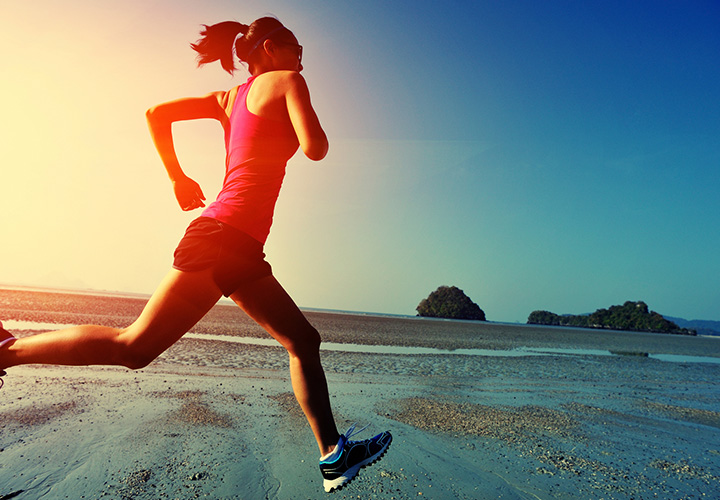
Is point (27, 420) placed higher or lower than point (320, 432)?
lower

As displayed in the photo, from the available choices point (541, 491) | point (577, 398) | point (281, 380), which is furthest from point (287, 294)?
point (577, 398)

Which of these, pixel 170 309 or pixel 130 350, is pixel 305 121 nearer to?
pixel 170 309

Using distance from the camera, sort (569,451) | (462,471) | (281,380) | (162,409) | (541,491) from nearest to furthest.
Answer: (541,491) < (462,471) < (569,451) < (162,409) < (281,380)

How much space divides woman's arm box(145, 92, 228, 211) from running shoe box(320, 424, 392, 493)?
1.61 meters

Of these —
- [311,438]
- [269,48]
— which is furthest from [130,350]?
[311,438]

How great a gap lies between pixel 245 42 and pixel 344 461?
2.42 meters

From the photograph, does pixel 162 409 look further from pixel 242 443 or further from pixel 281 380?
pixel 281 380

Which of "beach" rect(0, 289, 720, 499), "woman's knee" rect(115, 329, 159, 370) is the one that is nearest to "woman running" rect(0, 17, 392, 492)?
"woman's knee" rect(115, 329, 159, 370)

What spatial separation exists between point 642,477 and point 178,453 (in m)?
3.89

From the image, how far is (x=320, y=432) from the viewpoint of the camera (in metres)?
2.38

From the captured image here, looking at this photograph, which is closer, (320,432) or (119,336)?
(119,336)

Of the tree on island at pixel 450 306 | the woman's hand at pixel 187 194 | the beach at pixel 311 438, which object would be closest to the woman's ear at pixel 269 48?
the woman's hand at pixel 187 194

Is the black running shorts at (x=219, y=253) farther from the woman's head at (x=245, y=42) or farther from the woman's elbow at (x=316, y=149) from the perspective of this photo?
the woman's head at (x=245, y=42)

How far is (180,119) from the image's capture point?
256 cm
